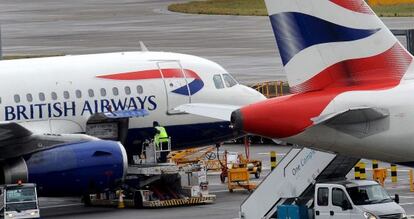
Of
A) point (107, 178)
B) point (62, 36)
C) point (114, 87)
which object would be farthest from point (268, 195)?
point (62, 36)

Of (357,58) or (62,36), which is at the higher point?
(62,36)

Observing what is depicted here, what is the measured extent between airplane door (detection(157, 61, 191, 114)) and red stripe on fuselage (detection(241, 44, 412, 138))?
19.1 meters

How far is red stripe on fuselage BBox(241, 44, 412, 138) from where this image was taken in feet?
72.4

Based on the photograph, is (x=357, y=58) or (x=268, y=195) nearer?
(x=357, y=58)

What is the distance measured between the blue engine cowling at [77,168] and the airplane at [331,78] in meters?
16.2

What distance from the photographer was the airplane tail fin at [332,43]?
875 inches

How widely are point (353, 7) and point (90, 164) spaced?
1719cm

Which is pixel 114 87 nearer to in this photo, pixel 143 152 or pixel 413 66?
pixel 143 152

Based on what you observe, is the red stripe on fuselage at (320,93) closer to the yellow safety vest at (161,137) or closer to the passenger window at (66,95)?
the passenger window at (66,95)

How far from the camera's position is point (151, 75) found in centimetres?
4144

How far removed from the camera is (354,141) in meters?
22.0

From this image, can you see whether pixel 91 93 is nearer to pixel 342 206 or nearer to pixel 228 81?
pixel 228 81

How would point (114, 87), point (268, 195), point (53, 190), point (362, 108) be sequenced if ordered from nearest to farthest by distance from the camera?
point (362, 108)
point (268, 195)
point (53, 190)
point (114, 87)

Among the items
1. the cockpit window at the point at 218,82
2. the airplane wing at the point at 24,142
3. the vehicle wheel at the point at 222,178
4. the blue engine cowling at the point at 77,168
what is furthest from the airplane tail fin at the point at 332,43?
the vehicle wheel at the point at 222,178
